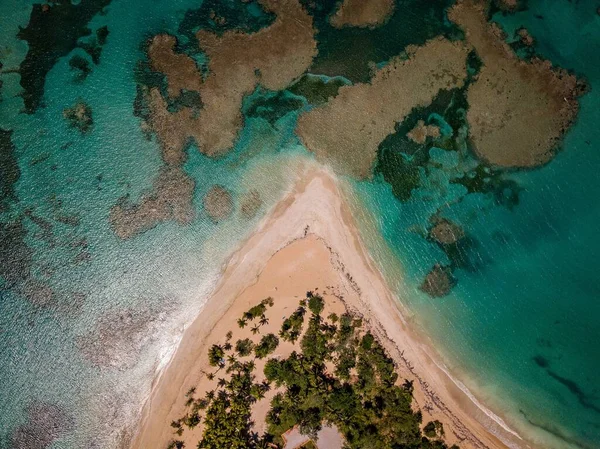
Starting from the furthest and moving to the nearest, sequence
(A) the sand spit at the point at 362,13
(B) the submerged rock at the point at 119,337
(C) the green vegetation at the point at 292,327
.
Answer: (A) the sand spit at the point at 362,13 < (B) the submerged rock at the point at 119,337 < (C) the green vegetation at the point at 292,327

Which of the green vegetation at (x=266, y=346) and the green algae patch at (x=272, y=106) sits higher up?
the green algae patch at (x=272, y=106)

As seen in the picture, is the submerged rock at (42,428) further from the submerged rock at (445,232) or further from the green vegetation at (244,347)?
the submerged rock at (445,232)

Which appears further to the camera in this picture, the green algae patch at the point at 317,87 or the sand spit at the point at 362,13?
the sand spit at the point at 362,13

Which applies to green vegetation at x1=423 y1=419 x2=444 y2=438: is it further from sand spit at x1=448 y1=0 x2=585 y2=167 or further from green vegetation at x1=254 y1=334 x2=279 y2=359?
sand spit at x1=448 y1=0 x2=585 y2=167

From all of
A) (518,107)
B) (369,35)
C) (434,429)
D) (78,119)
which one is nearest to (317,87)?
(369,35)

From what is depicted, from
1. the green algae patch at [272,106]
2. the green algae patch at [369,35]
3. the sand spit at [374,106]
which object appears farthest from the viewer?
the green algae patch at [369,35]

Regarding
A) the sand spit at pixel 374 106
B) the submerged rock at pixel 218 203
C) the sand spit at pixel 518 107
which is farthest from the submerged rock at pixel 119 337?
the sand spit at pixel 518 107

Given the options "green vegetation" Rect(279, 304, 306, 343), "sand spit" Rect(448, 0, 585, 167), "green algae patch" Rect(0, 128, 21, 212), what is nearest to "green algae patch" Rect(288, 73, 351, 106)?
"sand spit" Rect(448, 0, 585, 167)
